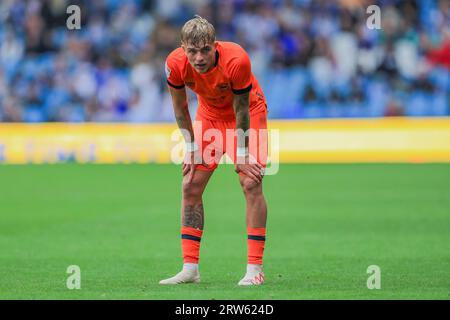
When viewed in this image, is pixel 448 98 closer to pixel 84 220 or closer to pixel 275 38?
pixel 275 38

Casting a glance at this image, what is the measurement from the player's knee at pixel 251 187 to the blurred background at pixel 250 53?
17.3m

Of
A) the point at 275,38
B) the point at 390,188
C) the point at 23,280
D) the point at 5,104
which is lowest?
the point at 23,280

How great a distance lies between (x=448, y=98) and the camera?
26281mm

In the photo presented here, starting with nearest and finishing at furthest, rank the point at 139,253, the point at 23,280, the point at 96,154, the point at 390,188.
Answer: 1. the point at 23,280
2. the point at 139,253
3. the point at 390,188
4. the point at 96,154

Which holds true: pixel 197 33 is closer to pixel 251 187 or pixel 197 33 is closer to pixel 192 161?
pixel 192 161

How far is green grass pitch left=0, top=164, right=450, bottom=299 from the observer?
8.77 m

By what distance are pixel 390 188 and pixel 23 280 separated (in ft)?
36.4

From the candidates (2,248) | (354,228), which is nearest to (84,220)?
(2,248)

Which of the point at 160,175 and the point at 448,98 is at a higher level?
the point at 448,98

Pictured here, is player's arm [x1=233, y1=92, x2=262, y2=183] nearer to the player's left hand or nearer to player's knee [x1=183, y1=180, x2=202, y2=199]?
the player's left hand

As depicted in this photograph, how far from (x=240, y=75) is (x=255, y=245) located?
154cm

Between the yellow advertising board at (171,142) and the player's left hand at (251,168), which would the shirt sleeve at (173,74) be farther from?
the yellow advertising board at (171,142)

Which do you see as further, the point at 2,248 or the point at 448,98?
the point at 448,98

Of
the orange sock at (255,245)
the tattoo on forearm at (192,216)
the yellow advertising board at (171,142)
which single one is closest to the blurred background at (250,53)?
the yellow advertising board at (171,142)
